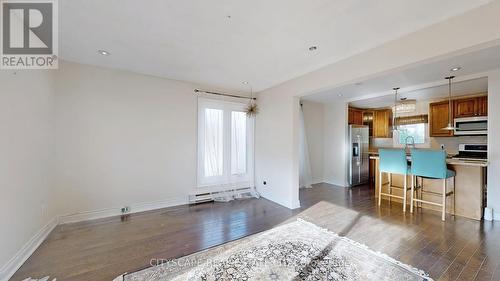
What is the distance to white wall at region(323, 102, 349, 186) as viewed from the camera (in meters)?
5.77

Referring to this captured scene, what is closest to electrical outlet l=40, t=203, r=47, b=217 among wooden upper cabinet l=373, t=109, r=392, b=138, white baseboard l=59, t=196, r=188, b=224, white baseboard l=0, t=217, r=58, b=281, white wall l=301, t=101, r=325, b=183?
white baseboard l=0, t=217, r=58, b=281

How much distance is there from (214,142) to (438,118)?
605 cm

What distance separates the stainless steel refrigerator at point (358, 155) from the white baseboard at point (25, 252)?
6.49 m

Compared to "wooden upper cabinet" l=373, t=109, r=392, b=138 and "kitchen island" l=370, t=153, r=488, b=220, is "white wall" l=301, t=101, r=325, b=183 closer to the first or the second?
"wooden upper cabinet" l=373, t=109, r=392, b=138

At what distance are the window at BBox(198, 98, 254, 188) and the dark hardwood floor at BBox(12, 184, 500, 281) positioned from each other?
71 cm

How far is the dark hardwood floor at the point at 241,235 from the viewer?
2.03 meters

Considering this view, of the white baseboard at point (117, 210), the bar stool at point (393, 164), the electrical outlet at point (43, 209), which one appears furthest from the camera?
the bar stool at point (393, 164)

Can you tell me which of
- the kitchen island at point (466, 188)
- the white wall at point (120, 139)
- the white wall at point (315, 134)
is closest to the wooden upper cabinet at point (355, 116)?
the white wall at point (315, 134)

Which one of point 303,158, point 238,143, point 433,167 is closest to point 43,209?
point 238,143

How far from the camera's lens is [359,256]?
2.18 m

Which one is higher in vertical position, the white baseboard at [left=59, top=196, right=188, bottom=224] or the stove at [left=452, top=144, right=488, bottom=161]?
the stove at [left=452, top=144, right=488, bottom=161]

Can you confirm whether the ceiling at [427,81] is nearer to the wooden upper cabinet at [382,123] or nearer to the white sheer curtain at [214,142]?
the wooden upper cabinet at [382,123]

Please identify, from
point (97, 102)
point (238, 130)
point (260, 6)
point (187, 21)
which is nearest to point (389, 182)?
point (238, 130)

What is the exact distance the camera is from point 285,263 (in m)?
2.04
